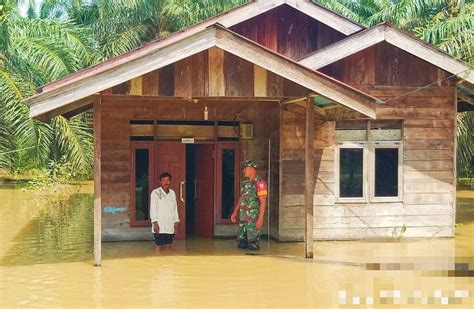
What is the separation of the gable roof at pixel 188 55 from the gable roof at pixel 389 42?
220 cm

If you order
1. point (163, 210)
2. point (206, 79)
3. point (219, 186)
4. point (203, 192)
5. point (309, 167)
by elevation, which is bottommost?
point (163, 210)

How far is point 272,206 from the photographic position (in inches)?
529

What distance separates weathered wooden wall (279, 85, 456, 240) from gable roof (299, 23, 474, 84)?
73cm

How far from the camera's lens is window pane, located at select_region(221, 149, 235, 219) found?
13508mm

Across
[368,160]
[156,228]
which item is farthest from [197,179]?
[368,160]

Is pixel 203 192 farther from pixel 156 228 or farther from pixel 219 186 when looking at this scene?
pixel 156 228

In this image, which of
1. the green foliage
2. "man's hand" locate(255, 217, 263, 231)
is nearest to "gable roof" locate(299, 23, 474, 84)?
"man's hand" locate(255, 217, 263, 231)

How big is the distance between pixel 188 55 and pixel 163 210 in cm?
353

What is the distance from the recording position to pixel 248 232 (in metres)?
11.9

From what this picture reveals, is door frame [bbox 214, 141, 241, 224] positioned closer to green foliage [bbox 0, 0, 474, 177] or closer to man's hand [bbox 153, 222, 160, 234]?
man's hand [bbox 153, 222, 160, 234]

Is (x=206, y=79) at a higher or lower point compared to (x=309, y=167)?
higher

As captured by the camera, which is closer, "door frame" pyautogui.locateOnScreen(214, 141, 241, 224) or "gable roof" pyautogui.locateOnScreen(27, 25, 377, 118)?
"gable roof" pyautogui.locateOnScreen(27, 25, 377, 118)

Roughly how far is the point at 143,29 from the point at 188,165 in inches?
520

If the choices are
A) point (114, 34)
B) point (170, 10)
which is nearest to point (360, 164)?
point (170, 10)
